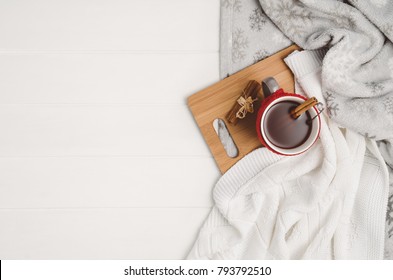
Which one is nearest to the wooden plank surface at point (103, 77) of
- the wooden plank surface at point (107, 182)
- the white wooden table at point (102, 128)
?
the white wooden table at point (102, 128)

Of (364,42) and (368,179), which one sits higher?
(364,42)

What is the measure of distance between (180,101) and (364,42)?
13.9 inches

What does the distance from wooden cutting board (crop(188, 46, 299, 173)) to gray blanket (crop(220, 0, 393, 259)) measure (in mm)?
63

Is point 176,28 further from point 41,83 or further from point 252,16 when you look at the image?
point 41,83

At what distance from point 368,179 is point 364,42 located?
0.25 metres

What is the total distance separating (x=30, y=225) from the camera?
0.77 meters

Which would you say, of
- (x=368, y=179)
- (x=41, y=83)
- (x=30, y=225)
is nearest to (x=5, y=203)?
(x=30, y=225)

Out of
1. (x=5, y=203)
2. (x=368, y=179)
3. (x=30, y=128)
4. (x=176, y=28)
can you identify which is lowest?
(x=368, y=179)

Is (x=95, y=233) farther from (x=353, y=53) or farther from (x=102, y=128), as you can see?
(x=353, y=53)

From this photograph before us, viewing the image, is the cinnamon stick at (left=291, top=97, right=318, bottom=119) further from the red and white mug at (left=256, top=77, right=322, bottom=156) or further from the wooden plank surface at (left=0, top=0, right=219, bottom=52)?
the wooden plank surface at (left=0, top=0, right=219, bottom=52)

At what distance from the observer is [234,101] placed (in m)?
0.73

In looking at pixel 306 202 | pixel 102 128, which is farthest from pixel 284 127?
pixel 102 128

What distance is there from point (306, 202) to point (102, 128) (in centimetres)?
41

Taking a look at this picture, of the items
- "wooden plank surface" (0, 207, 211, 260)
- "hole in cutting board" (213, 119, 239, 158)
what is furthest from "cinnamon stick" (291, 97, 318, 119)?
"wooden plank surface" (0, 207, 211, 260)
